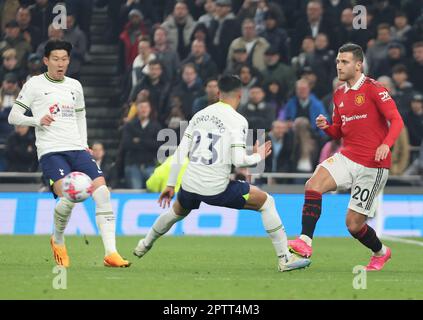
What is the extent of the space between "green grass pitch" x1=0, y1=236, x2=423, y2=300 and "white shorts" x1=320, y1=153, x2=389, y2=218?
0.69m

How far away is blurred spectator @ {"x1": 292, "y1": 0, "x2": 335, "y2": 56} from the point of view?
67.6 feet

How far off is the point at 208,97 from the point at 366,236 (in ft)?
26.4

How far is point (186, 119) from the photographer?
65.6 feet

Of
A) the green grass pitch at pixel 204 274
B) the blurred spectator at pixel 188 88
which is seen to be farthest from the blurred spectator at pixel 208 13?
the green grass pitch at pixel 204 274

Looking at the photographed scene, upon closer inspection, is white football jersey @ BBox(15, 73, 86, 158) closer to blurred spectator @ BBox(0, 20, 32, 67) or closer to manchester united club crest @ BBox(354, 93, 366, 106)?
manchester united club crest @ BBox(354, 93, 366, 106)

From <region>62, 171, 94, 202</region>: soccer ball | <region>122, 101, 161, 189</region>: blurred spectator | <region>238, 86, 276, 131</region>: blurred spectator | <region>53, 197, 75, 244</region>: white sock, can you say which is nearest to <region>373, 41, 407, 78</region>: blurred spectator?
<region>238, 86, 276, 131</region>: blurred spectator

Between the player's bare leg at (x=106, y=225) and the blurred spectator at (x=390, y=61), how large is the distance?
9.32m

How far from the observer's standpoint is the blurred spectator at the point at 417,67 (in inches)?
794

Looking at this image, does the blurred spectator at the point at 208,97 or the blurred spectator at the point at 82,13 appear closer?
the blurred spectator at the point at 208,97

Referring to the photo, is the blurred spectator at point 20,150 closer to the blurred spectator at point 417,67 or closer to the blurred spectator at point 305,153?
the blurred spectator at point 305,153

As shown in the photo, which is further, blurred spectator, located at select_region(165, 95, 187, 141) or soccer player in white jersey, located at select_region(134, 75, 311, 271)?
blurred spectator, located at select_region(165, 95, 187, 141)

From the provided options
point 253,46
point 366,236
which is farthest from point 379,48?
point 366,236
